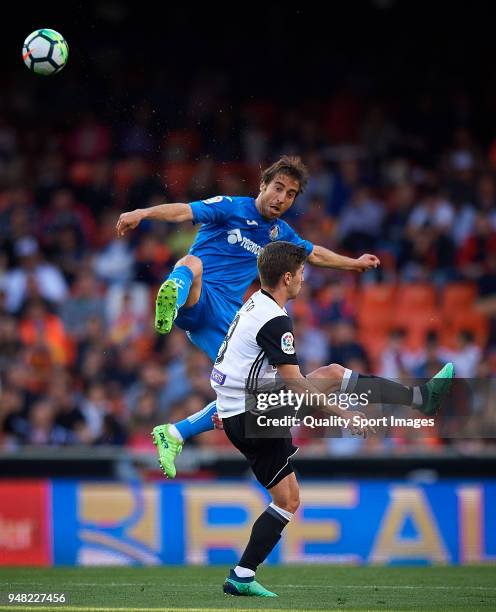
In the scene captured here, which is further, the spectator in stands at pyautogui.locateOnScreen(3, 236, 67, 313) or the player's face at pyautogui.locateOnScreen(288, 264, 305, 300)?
the spectator in stands at pyautogui.locateOnScreen(3, 236, 67, 313)

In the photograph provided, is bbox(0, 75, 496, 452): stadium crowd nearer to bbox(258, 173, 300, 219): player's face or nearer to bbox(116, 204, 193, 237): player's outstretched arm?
bbox(258, 173, 300, 219): player's face

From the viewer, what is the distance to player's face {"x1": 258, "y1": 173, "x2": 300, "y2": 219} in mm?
9320

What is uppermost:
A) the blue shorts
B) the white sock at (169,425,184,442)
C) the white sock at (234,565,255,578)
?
the blue shorts

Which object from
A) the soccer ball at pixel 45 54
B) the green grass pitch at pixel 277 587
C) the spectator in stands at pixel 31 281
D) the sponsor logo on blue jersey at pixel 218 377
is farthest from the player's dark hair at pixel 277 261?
the spectator in stands at pixel 31 281

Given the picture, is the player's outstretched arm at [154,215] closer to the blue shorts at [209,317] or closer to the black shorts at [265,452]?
the blue shorts at [209,317]

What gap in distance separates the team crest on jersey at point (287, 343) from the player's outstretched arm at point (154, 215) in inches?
56.3

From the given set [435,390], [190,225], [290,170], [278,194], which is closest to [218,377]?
[435,390]

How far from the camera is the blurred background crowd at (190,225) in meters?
15.0

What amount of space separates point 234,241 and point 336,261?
34.5 inches

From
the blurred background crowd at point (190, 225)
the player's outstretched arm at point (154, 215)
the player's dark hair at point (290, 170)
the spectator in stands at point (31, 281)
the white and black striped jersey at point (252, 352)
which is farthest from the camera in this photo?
the spectator in stands at point (31, 281)

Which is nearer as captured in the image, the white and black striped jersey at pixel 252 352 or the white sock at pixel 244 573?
the white and black striped jersey at pixel 252 352

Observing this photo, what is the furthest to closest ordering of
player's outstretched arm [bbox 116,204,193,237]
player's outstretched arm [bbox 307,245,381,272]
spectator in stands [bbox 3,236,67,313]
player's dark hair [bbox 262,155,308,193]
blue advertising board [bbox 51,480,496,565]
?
1. spectator in stands [bbox 3,236,67,313]
2. blue advertising board [bbox 51,480,496,565]
3. player's outstretched arm [bbox 307,245,381,272]
4. player's dark hair [bbox 262,155,308,193]
5. player's outstretched arm [bbox 116,204,193,237]

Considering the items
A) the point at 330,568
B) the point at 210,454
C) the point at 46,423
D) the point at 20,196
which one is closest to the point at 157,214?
the point at 330,568

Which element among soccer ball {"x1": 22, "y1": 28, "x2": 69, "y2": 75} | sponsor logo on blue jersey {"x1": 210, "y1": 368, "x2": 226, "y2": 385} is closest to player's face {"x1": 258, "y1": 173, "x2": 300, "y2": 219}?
sponsor logo on blue jersey {"x1": 210, "y1": 368, "x2": 226, "y2": 385}
